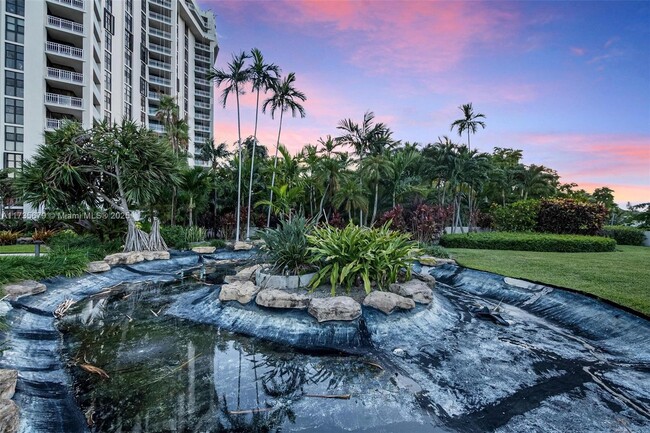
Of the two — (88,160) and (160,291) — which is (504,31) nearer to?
(160,291)

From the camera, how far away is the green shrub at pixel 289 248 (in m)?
6.80

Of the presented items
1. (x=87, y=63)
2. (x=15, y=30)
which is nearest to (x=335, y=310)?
(x=87, y=63)

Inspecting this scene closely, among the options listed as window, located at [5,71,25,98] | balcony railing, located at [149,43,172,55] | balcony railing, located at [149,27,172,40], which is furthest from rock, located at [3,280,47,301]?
balcony railing, located at [149,27,172,40]

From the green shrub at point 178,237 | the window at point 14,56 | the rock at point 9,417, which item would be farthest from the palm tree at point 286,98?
the window at point 14,56

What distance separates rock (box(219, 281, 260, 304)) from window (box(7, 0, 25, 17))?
31.9 m

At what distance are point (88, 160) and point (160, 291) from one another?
6670 mm

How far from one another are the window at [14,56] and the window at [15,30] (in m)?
0.51

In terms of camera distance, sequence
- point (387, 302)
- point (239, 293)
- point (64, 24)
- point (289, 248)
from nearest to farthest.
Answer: point (387, 302), point (239, 293), point (289, 248), point (64, 24)

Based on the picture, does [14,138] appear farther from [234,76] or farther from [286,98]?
[286,98]

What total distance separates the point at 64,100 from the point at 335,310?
30.8 metres

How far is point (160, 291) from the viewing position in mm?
7941

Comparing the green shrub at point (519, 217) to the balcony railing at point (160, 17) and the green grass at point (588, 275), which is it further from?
the balcony railing at point (160, 17)

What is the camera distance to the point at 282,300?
19.1ft

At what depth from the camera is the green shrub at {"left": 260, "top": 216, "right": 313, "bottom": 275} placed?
6.80 meters
